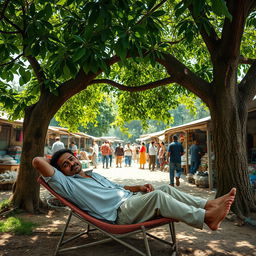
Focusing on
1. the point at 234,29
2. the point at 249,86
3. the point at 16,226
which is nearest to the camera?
the point at 16,226

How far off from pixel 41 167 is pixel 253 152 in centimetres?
908

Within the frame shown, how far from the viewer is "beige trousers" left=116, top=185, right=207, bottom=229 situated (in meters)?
2.36

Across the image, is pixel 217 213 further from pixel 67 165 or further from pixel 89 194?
pixel 67 165

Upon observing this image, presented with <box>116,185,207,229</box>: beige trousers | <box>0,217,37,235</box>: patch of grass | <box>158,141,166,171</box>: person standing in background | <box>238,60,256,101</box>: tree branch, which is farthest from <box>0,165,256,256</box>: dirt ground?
<box>158,141,166,171</box>: person standing in background

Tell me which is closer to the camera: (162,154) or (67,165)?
(67,165)

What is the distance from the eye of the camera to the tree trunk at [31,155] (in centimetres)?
479

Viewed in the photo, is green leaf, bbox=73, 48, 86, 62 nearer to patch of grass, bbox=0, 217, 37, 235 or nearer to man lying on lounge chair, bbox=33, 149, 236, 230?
man lying on lounge chair, bbox=33, 149, 236, 230

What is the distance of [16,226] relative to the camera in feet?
12.7

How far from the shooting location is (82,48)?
94.7 inches

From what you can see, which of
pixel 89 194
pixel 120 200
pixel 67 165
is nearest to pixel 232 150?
pixel 120 200

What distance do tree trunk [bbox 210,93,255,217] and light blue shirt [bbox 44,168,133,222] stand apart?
2647 mm

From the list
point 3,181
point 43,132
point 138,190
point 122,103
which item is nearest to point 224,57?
point 138,190

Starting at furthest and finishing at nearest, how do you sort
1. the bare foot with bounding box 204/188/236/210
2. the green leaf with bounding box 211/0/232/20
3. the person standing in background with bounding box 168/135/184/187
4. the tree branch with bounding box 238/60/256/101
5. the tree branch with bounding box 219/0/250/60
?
the person standing in background with bounding box 168/135/184/187 → the tree branch with bounding box 238/60/256/101 → the tree branch with bounding box 219/0/250/60 → the bare foot with bounding box 204/188/236/210 → the green leaf with bounding box 211/0/232/20

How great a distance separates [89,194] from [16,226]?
1.89m
